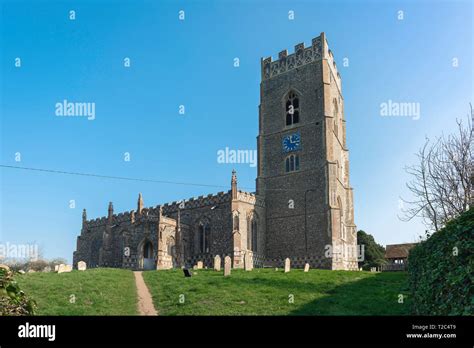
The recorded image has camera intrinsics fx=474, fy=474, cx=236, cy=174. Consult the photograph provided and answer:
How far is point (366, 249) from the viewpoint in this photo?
172 feet

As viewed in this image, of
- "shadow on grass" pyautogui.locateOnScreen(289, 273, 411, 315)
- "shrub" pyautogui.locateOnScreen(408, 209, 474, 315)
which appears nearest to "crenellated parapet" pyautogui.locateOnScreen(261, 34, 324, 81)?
"shadow on grass" pyautogui.locateOnScreen(289, 273, 411, 315)

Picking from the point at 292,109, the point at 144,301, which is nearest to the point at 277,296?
the point at 144,301

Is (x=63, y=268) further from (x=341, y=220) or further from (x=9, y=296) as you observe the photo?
(x=341, y=220)

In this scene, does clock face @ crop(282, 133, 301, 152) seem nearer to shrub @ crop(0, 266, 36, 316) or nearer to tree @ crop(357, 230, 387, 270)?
tree @ crop(357, 230, 387, 270)

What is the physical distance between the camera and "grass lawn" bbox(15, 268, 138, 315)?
13.0 m

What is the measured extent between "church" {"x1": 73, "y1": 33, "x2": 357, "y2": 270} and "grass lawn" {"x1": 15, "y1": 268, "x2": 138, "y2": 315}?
619 inches

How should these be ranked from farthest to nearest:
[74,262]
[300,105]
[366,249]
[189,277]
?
[366,249] < [74,262] < [300,105] < [189,277]

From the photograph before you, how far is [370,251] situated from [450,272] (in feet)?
154

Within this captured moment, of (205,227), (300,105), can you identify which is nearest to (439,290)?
(205,227)

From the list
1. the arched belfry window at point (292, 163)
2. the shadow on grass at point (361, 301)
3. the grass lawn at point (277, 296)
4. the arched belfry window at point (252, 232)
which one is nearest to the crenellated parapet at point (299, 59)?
the arched belfry window at point (292, 163)

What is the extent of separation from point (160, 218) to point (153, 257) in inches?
125

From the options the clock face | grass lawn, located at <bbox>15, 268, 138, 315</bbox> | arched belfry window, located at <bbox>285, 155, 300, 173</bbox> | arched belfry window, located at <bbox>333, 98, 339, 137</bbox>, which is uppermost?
arched belfry window, located at <bbox>333, 98, 339, 137</bbox>

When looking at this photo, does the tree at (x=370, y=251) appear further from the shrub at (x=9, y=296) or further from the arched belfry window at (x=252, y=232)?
the shrub at (x=9, y=296)

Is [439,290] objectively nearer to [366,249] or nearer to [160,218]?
[160,218]
